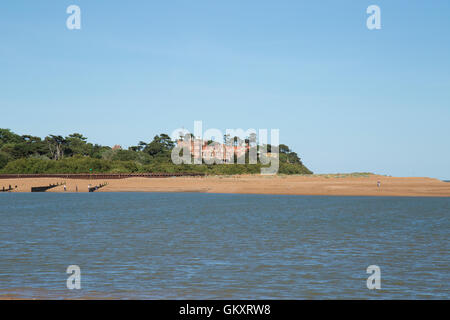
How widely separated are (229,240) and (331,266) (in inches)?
434

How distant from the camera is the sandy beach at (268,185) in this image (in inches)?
4242

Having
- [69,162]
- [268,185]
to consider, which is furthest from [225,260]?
[69,162]

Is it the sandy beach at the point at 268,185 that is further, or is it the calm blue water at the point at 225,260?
the sandy beach at the point at 268,185

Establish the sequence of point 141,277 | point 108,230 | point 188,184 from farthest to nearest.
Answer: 1. point 188,184
2. point 108,230
3. point 141,277

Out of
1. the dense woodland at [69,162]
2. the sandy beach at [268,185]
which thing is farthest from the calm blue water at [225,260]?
the dense woodland at [69,162]

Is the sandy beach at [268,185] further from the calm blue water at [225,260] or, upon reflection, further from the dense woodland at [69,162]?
the calm blue water at [225,260]

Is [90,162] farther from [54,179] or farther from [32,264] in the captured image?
[32,264]

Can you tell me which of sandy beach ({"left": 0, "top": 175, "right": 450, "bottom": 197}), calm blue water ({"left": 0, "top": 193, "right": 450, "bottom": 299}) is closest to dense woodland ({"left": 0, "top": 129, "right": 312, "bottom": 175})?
sandy beach ({"left": 0, "top": 175, "right": 450, "bottom": 197})

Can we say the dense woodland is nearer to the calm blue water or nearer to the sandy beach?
the sandy beach

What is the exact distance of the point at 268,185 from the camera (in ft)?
412

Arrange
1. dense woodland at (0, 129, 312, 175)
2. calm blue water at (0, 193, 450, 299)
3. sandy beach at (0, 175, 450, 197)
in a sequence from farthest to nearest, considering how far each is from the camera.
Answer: dense woodland at (0, 129, 312, 175)
sandy beach at (0, 175, 450, 197)
calm blue water at (0, 193, 450, 299)

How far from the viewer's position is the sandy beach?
108 metres

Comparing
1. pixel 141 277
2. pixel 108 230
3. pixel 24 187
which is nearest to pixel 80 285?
pixel 141 277

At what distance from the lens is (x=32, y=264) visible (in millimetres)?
23266
